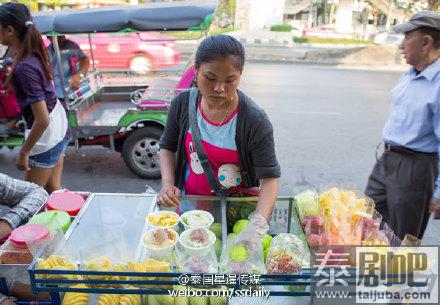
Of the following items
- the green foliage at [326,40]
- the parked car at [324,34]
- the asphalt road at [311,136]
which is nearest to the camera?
the asphalt road at [311,136]

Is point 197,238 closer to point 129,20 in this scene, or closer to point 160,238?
point 160,238

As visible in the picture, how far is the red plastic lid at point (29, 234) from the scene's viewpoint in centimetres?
148

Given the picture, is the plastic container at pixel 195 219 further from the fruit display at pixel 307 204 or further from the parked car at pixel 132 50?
the parked car at pixel 132 50

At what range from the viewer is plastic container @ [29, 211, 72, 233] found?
1.62 meters

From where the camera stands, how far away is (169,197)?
1812mm

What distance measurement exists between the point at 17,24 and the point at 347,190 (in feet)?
7.17

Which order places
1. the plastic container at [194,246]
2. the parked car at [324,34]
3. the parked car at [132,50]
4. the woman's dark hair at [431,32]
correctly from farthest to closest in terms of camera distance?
1. the parked car at [324,34]
2. the parked car at [132,50]
3. the woman's dark hair at [431,32]
4. the plastic container at [194,246]

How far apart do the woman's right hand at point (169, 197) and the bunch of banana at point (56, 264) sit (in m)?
0.54

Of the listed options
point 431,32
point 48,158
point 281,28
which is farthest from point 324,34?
point 48,158

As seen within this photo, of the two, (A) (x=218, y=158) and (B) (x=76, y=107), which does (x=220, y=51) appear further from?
(B) (x=76, y=107)

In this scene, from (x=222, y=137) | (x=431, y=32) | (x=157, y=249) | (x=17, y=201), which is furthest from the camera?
(x=431, y=32)

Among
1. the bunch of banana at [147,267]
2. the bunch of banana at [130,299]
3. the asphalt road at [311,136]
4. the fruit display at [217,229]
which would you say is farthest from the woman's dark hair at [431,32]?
the bunch of banana at [130,299]

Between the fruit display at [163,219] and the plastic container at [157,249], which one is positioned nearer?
the plastic container at [157,249]

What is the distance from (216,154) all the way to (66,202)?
710 mm
